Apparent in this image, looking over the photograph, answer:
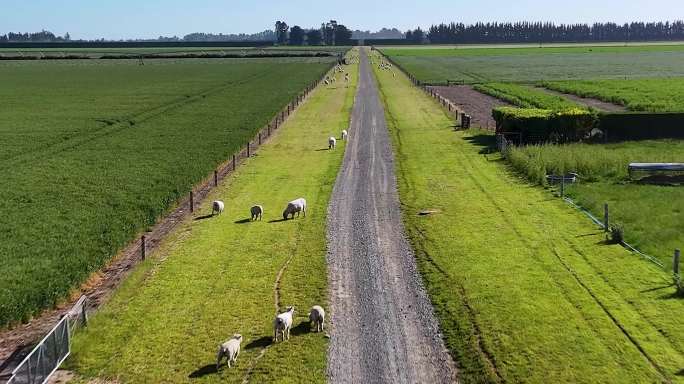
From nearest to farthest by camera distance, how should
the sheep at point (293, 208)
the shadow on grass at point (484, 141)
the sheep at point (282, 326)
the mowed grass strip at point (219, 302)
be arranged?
1. the mowed grass strip at point (219, 302)
2. the sheep at point (282, 326)
3. the sheep at point (293, 208)
4. the shadow on grass at point (484, 141)

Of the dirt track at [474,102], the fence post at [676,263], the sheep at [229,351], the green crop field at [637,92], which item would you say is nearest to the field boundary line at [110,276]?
the sheep at [229,351]

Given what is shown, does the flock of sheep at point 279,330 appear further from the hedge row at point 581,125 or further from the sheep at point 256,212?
the hedge row at point 581,125

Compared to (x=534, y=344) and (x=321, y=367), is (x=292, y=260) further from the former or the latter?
(x=534, y=344)

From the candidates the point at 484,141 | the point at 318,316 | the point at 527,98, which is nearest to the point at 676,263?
the point at 318,316

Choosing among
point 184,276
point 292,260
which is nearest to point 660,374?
point 292,260

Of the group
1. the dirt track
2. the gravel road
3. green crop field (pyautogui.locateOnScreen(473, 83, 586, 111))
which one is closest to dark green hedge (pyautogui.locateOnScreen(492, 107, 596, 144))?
the dirt track

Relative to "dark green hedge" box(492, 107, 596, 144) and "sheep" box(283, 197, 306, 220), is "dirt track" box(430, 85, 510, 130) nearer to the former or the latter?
"dark green hedge" box(492, 107, 596, 144)

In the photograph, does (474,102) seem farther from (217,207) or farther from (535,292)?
(535,292)
